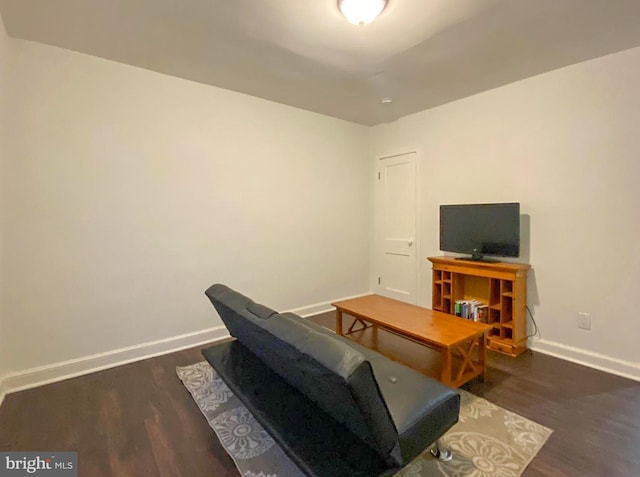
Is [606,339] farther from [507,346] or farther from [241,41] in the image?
[241,41]

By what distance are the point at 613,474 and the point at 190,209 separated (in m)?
3.53

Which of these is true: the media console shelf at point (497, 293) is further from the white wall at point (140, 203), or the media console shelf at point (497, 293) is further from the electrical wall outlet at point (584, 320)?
the white wall at point (140, 203)

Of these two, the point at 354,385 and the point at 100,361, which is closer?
the point at 354,385

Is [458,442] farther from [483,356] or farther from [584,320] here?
[584,320]

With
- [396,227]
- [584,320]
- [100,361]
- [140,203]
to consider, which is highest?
[140,203]

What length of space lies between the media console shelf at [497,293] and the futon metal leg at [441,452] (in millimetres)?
1632

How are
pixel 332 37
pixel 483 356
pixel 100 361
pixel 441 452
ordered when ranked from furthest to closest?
pixel 100 361, pixel 483 356, pixel 332 37, pixel 441 452

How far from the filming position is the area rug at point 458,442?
162cm

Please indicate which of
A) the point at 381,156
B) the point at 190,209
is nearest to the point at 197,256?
the point at 190,209

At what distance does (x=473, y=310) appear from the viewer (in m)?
3.21

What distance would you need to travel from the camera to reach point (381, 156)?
15.1 feet

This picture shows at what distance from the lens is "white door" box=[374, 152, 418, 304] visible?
4254mm

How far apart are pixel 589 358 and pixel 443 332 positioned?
152 cm

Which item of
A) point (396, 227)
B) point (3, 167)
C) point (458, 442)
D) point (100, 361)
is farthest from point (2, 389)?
point (396, 227)
